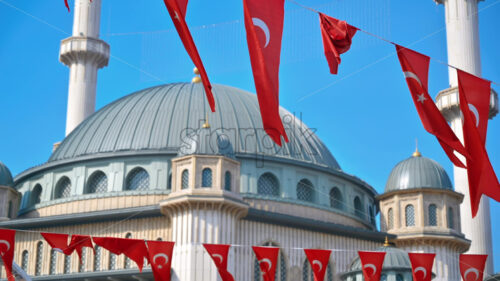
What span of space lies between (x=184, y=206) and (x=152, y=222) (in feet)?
9.11

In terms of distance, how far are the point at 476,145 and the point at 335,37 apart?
361 centimetres

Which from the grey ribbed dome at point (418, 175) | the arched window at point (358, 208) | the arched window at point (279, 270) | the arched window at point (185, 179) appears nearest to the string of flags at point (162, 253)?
the arched window at point (279, 270)

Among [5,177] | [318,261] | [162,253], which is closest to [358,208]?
[318,261]

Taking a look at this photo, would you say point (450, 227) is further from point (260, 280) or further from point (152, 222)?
point (152, 222)

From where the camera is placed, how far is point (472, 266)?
31.6 m

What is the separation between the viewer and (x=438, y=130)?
19062 mm

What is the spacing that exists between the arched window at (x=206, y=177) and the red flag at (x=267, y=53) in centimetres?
2162

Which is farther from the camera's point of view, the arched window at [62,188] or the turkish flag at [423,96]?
the arched window at [62,188]

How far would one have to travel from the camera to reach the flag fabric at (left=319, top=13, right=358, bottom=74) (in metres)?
18.7

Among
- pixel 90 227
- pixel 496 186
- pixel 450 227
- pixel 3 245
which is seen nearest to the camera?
pixel 496 186

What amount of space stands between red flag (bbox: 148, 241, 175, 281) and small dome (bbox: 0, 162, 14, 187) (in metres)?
16.4

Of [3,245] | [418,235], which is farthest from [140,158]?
[3,245]

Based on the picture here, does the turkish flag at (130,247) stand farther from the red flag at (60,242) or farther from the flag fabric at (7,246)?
the flag fabric at (7,246)

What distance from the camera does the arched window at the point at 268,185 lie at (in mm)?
42719
